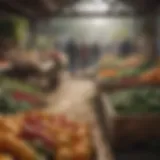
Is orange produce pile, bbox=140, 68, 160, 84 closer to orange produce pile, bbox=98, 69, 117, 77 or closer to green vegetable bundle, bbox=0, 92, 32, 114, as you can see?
orange produce pile, bbox=98, 69, 117, 77

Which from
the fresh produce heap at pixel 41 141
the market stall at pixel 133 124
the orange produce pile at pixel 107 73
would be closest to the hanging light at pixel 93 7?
the orange produce pile at pixel 107 73

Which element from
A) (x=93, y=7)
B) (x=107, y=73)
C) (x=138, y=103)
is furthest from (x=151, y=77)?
(x=93, y=7)

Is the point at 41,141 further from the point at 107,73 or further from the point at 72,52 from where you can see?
the point at 72,52

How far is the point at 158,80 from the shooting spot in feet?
13.6

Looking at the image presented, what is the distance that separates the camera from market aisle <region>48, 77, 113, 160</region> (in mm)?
2957

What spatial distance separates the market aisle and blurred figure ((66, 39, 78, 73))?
0.20 metres

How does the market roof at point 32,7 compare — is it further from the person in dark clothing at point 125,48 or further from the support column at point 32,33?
the person in dark clothing at point 125,48

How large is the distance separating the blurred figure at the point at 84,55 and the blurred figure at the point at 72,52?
9 centimetres

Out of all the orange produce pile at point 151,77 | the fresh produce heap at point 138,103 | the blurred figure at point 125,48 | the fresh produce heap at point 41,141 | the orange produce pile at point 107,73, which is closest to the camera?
the fresh produce heap at point 41,141

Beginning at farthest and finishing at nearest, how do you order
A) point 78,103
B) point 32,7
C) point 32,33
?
point 32,33, point 32,7, point 78,103

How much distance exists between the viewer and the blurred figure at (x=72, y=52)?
6148mm

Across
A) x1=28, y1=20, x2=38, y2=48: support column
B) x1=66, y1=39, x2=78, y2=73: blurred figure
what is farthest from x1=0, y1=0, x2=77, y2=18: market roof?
x1=66, y1=39, x2=78, y2=73: blurred figure

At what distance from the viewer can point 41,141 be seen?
2.04 meters

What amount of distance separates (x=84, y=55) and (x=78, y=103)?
1917 millimetres
